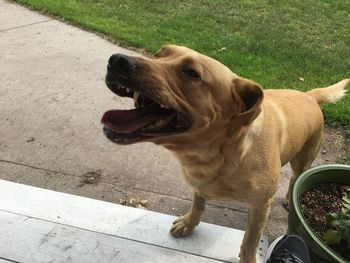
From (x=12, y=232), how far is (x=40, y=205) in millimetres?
305

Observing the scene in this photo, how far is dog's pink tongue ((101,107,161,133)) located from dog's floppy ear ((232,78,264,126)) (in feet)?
1.44

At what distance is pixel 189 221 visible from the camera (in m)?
2.86

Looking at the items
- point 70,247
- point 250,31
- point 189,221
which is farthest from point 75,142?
point 250,31

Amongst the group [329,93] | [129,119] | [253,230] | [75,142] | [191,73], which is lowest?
[75,142]

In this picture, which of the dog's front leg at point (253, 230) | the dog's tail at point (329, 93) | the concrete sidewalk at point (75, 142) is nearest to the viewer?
the dog's front leg at point (253, 230)

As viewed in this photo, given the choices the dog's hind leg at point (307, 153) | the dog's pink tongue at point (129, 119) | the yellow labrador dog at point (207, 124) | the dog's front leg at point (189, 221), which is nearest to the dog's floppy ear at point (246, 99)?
the yellow labrador dog at point (207, 124)

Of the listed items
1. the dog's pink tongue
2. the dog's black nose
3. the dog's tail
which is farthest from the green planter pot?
the dog's black nose

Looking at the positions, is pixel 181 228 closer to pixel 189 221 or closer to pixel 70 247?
pixel 189 221

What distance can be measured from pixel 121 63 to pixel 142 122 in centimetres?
34

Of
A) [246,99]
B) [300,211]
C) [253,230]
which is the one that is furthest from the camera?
[253,230]

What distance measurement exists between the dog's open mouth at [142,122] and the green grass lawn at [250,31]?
2955 mm

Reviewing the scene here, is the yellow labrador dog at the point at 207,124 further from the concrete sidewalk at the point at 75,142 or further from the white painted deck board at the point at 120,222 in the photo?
the concrete sidewalk at the point at 75,142

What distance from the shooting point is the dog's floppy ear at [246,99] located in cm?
214

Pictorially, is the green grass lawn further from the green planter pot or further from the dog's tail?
the green planter pot
